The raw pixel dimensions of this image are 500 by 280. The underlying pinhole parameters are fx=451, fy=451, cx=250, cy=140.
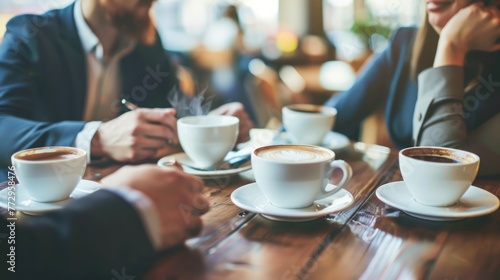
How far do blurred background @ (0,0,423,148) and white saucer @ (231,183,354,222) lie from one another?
2.89 feet

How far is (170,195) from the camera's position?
2.30 ft

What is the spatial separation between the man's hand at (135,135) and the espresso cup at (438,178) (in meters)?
0.60

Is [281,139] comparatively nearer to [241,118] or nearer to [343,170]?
[241,118]

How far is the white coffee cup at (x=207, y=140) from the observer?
1.04 meters

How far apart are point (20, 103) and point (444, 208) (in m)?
1.11

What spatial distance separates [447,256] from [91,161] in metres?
0.86

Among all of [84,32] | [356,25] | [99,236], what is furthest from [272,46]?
[99,236]

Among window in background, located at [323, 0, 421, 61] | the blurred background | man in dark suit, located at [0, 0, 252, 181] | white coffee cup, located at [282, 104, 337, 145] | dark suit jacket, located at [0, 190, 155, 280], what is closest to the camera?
dark suit jacket, located at [0, 190, 155, 280]

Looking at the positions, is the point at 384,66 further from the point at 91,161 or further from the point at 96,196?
the point at 96,196

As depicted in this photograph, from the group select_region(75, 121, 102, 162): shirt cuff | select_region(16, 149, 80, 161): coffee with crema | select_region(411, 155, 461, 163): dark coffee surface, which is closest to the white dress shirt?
select_region(75, 121, 102, 162): shirt cuff

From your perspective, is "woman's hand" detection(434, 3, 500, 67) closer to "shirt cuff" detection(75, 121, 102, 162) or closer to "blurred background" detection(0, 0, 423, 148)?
"blurred background" detection(0, 0, 423, 148)

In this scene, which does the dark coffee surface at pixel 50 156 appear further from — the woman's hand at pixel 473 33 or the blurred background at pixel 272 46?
the blurred background at pixel 272 46

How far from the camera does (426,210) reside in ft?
2.62

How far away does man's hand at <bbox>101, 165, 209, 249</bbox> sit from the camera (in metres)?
0.68
